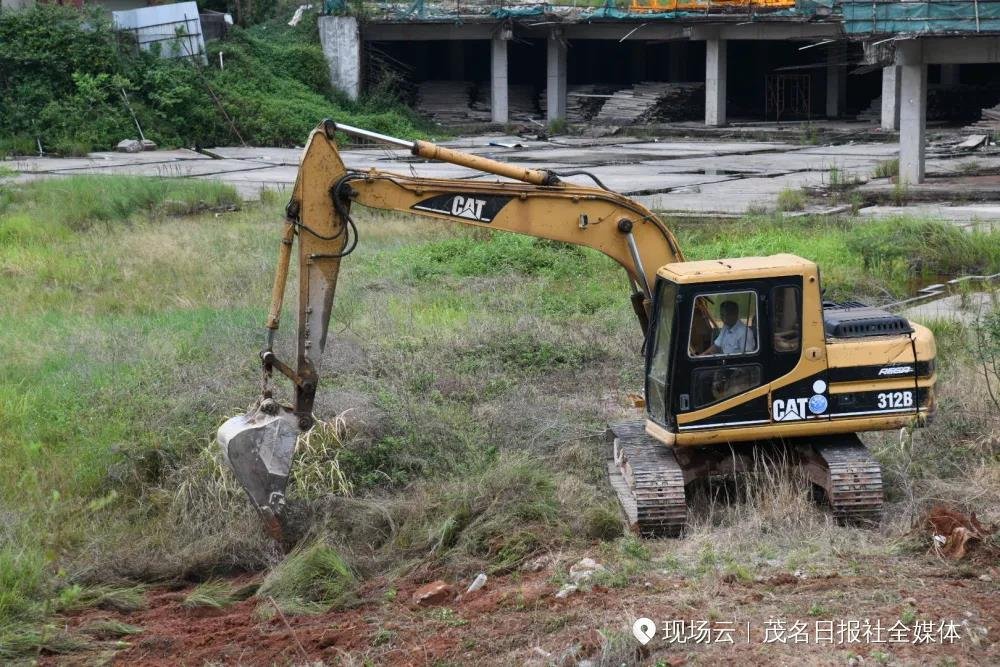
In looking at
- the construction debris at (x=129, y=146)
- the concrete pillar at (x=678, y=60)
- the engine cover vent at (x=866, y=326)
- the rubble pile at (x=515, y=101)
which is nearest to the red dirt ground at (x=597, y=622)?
the engine cover vent at (x=866, y=326)

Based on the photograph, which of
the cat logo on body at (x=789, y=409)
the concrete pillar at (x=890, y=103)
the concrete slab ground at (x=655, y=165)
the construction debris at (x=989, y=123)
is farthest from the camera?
the concrete pillar at (x=890, y=103)

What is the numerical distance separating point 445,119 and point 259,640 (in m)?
43.1

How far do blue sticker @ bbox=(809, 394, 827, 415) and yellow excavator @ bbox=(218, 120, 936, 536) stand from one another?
0.01 m

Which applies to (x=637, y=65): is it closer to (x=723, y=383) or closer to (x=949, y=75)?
(x=949, y=75)

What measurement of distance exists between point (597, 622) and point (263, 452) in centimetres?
291

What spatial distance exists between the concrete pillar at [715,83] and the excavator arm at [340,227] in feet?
120

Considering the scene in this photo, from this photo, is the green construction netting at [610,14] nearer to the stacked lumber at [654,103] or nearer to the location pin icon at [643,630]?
the stacked lumber at [654,103]

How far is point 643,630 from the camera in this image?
281 inches

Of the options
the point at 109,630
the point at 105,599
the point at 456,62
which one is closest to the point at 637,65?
the point at 456,62

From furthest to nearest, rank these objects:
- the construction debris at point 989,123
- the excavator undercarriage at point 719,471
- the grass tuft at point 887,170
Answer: the construction debris at point 989,123
the grass tuft at point 887,170
the excavator undercarriage at point 719,471

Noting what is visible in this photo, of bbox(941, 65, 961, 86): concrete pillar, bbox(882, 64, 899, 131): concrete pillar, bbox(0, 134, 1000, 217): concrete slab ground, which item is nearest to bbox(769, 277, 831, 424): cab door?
bbox(0, 134, 1000, 217): concrete slab ground

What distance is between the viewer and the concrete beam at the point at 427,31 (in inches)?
1850

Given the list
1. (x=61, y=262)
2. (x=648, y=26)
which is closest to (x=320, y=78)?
(x=648, y=26)

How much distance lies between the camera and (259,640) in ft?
26.3
